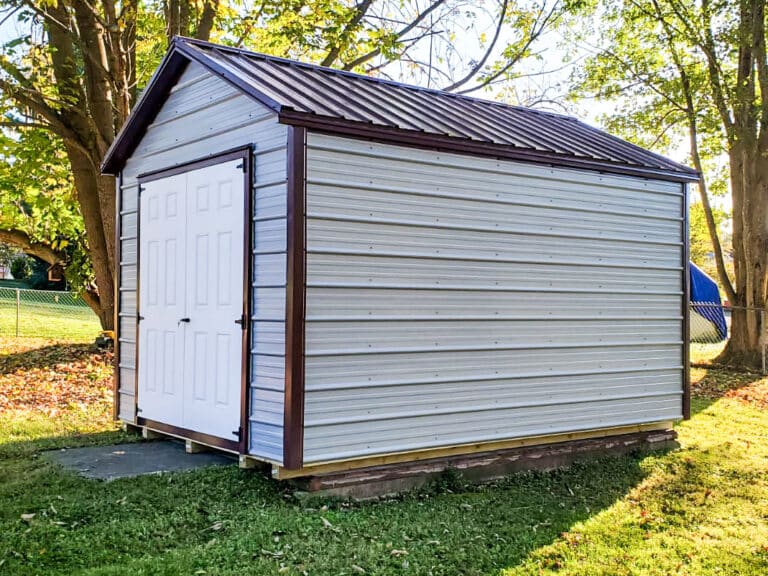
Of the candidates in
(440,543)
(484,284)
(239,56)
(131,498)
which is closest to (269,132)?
(239,56)

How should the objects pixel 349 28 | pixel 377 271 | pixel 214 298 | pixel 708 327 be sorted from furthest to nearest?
1. pixel 708 327
2. pixel 349 28
3. pixel 214 298
4. pixel 377 271

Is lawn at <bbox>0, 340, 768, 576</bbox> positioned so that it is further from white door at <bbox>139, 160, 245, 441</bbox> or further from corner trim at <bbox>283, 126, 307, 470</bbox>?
white door at <bbox>139, 160, 245, 441</bbox>

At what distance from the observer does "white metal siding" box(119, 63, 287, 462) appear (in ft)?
20.0

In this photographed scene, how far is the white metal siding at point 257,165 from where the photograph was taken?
20.0ft

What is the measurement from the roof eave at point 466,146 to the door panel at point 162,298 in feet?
6.10

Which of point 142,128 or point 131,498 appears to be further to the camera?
point 142,128

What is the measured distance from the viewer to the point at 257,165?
640cm

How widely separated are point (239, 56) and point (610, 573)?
17.1ft

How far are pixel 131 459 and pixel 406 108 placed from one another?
12.5ft

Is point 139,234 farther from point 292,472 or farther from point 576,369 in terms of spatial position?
point 576,369

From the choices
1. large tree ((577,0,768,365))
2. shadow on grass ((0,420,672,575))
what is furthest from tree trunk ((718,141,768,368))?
shadow on grass ((0,420,672,575))

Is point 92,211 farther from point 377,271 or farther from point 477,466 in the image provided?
point 477,466

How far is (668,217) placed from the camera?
28.0ft

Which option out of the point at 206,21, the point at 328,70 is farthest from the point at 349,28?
the point at 328,70
